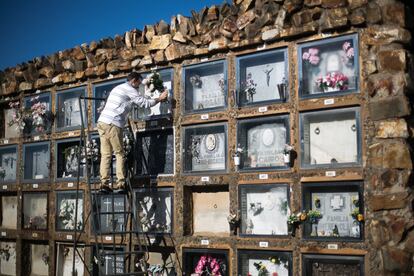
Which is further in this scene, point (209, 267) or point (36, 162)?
point (36, 162)

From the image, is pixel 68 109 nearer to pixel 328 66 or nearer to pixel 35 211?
pixel 35 211

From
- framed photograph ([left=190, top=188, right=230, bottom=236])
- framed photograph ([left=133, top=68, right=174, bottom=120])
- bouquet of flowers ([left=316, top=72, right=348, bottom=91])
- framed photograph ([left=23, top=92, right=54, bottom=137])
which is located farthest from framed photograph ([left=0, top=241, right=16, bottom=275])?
bouquet of flowers ([left=316, top=72, right=348, bottom=91])

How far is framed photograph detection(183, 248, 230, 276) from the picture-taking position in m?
7.00

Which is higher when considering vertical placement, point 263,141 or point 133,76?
point 133,76

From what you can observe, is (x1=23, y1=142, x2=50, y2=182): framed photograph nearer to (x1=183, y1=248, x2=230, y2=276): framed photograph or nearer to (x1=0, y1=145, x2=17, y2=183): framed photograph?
(x1=0, y1=145, x2=17, y2=183): framed photograph

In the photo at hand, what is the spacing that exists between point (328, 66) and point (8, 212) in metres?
6.04

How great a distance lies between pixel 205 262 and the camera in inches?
279

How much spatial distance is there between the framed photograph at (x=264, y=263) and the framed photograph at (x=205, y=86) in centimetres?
183

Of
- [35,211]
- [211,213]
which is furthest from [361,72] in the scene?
[35,211]

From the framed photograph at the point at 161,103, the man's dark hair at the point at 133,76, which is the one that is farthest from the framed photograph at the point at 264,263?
the man's dark hair at the point at 133,76

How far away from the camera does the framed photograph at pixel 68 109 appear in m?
8.79

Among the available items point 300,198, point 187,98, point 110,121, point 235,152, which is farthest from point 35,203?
point 300,198

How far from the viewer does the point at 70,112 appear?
29.2ft

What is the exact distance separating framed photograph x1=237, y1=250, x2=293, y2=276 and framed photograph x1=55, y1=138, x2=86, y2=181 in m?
3.04
